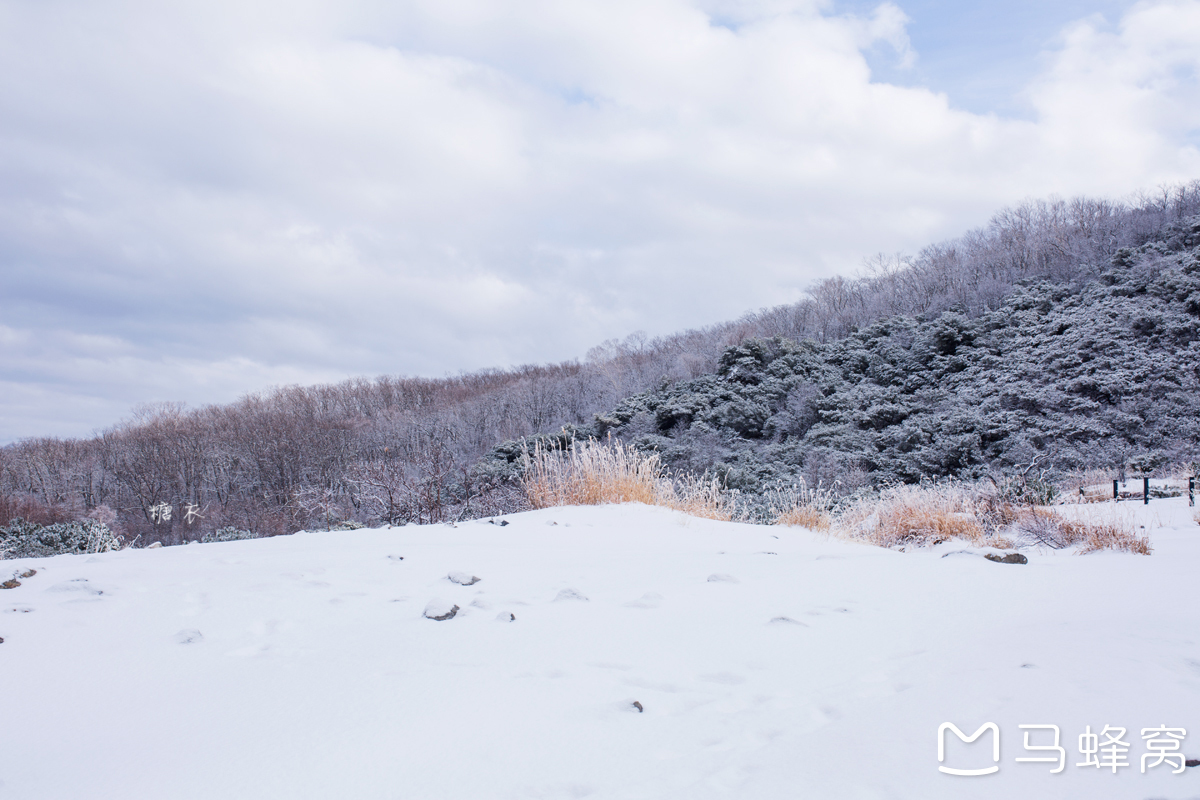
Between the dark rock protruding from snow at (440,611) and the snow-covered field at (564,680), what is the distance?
0.06ft

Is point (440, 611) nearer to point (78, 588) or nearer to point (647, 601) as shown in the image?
point (647, 601)

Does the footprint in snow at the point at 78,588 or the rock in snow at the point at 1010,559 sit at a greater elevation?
the footprint in snow at the point at 78,588

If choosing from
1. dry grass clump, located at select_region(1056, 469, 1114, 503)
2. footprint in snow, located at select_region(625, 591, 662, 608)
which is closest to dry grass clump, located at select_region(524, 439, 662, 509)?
footprint in snow, located at select_region(625, 591, 662, 608)

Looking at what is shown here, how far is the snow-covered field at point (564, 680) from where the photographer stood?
4.53ft

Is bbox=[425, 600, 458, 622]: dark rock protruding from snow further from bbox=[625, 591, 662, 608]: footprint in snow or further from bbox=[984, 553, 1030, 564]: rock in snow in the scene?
bbox=[984, 553, 1030, 564]: rock in snow

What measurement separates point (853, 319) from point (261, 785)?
26908mm

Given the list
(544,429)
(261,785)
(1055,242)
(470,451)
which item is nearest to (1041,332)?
(1055,242)

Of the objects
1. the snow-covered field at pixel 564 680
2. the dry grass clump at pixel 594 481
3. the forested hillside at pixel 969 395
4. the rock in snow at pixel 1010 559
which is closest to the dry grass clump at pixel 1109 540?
the rock in snow at pixel 1010 559

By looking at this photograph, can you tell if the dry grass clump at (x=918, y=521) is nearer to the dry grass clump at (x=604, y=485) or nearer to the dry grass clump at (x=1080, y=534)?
the dry grass clump at (x=1080, y=534)

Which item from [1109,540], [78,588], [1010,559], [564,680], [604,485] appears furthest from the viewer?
[604,485]

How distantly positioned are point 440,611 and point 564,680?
2.64 ft

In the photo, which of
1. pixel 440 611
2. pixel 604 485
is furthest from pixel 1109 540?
pixel 440 611

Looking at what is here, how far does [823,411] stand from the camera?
18.1 m

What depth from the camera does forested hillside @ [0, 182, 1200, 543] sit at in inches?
525
